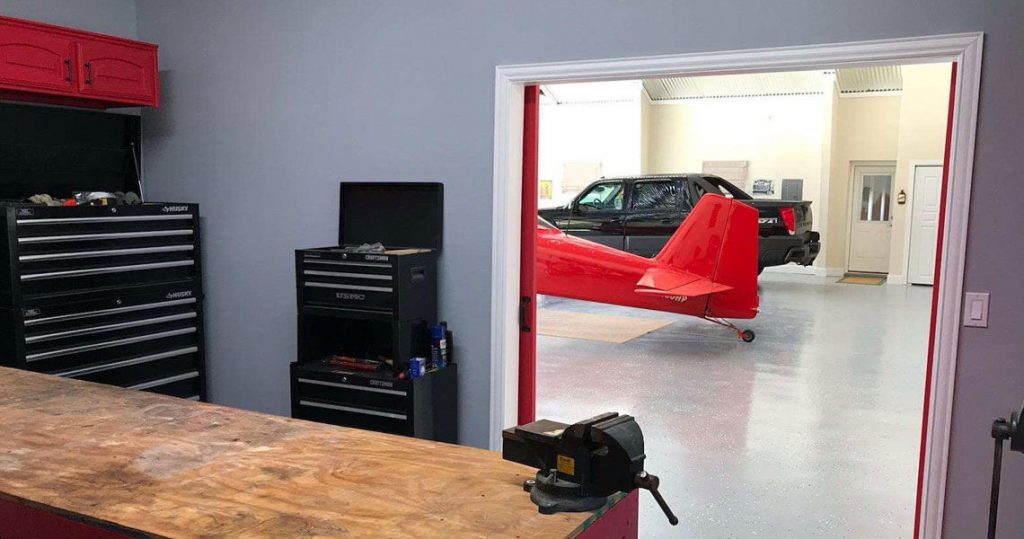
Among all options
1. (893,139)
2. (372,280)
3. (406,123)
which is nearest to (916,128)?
(893,139)

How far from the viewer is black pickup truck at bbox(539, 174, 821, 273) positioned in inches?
316

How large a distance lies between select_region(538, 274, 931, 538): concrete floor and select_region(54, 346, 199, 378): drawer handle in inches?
80.2

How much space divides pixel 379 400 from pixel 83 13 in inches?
92.9

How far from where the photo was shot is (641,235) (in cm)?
860

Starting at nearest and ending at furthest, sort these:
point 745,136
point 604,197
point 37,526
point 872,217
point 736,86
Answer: point 37,526 → point 604,197 → point 736,86 → point 872,217 → point 745,136

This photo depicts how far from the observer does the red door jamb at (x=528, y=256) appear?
296cm

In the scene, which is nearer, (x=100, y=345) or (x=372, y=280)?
(x=372, y=280)

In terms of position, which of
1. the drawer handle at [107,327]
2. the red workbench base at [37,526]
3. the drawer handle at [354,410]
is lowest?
the drawer handle at [354,410]

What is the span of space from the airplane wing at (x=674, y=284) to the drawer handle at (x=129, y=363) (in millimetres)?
3789

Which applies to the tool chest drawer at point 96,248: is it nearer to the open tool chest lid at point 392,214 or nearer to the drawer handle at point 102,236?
the drawer handle at point 102,236

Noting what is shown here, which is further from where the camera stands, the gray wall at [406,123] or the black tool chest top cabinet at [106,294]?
the black tool chest top cabinet at [106,294]

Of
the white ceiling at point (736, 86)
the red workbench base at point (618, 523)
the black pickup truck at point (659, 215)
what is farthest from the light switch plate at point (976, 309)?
the white ceiling at point (736, 86)

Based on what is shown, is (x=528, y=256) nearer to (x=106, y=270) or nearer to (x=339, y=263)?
(x=339, y=263)

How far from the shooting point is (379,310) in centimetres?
284
